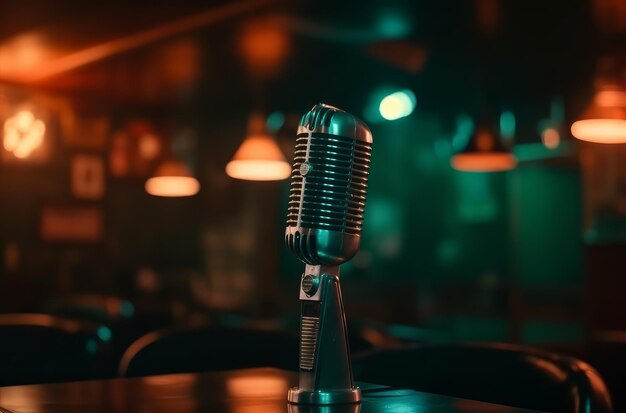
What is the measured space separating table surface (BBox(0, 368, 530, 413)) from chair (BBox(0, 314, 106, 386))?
544 mm

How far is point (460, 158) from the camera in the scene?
20.1ft

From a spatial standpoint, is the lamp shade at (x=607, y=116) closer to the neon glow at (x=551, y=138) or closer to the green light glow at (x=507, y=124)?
the neon glow at (x=551, y=138)

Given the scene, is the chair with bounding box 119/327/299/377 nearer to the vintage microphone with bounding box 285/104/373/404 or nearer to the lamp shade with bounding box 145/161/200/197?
the vintage microphone with bounding box 285/104/373/404

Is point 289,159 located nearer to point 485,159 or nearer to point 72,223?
point 485,159

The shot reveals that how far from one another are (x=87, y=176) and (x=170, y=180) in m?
0.52

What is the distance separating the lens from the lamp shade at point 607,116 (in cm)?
438

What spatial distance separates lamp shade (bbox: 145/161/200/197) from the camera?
19.2ft

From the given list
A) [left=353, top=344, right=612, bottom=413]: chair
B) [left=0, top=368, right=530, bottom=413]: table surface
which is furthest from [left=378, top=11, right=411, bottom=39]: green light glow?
[left=0, top=368, right=530, bottom=413]: table surface

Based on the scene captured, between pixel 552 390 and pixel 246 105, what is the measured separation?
5430 mm

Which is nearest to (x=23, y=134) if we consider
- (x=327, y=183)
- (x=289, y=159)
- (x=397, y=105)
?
(x=289, y=159)

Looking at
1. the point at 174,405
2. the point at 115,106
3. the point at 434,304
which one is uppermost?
the point at 115,106

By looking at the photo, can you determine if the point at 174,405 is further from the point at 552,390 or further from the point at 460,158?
the point at 460,158

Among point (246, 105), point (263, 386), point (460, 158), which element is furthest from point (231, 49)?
point (263, 386)

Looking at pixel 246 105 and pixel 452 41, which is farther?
pixel 246 105
